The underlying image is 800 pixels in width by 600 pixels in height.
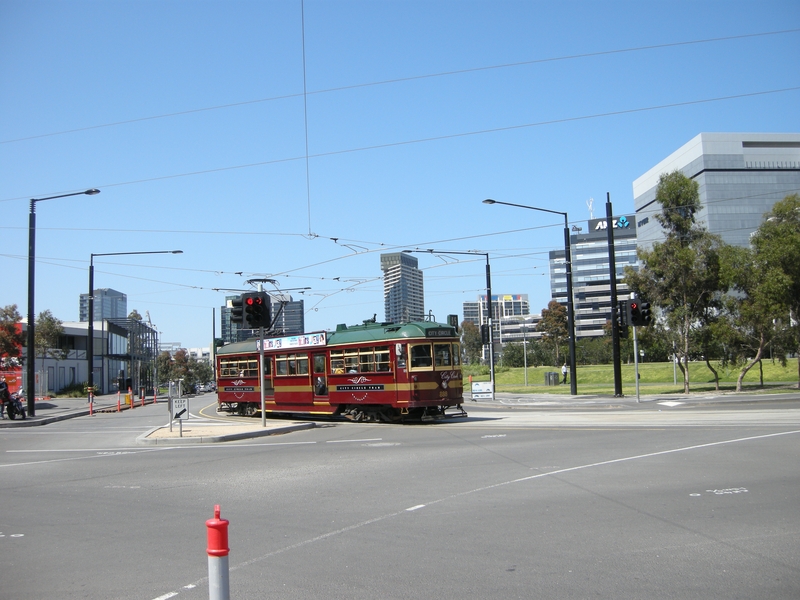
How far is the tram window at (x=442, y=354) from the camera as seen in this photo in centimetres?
2356

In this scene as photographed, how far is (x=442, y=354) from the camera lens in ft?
77.9

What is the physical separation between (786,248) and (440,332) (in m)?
22.5

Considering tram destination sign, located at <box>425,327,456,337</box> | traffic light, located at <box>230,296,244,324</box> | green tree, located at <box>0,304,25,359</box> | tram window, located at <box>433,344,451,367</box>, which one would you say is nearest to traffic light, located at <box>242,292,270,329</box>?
traffic light, located at <box>230,296,244,324</box>

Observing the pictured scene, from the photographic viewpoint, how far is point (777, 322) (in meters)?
38.8

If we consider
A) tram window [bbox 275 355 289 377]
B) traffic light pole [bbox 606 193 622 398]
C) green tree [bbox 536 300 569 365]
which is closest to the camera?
tram window [bbox 275 355 289 377]

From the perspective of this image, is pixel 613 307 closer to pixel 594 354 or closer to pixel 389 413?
pixel 389 413

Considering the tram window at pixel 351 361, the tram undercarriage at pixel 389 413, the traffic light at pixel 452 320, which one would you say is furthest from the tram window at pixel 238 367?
the traffic light at pixel 452 320

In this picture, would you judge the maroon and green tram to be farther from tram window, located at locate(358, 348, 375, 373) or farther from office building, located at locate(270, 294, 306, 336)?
office building, located at locate(270, 294, 306, 336)

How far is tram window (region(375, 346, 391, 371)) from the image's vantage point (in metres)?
23.6

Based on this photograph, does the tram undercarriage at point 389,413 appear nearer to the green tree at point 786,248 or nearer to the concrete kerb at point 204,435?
the concrete kerb at point 204,435

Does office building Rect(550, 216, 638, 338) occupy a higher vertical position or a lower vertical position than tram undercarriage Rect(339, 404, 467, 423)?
higher

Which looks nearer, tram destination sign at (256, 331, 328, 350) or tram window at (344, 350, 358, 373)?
tram window at (344, 350, 358, 373)

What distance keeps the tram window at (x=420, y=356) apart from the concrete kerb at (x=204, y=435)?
12.8 ft

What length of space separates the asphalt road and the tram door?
927cm
